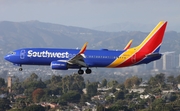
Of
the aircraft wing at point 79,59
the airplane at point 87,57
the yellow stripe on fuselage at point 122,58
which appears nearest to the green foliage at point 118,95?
the airplane at point 87,57

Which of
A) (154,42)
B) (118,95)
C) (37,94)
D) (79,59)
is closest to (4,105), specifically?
(37,94)

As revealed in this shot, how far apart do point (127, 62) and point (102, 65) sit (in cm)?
432

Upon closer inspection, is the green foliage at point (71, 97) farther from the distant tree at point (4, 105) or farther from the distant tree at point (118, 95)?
the distant tree at point (4, 105)

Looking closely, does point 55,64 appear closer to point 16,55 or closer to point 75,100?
point 16,55

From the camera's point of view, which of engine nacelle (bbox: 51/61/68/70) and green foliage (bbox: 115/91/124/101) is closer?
engine nacelle (bbox: 51/61/68/70)

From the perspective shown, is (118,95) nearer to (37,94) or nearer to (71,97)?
(71,97)

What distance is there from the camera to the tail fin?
89.0m

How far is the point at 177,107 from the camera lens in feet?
517

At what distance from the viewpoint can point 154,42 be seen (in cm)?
8981

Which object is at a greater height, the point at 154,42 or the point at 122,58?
the point at 154,42

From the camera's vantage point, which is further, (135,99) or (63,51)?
(135,99)

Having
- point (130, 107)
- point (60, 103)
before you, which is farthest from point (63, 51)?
point (60, 103)

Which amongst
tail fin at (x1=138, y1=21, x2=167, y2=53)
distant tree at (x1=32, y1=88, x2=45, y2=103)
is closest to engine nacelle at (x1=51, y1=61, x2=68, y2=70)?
tail fin at (x1=138, y1=21, x2=167, y2=53)

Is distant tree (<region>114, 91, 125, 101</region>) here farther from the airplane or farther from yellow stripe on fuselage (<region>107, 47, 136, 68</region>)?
yellow stripe on fuselage (<region>107, 47, 136, 68</region>)
